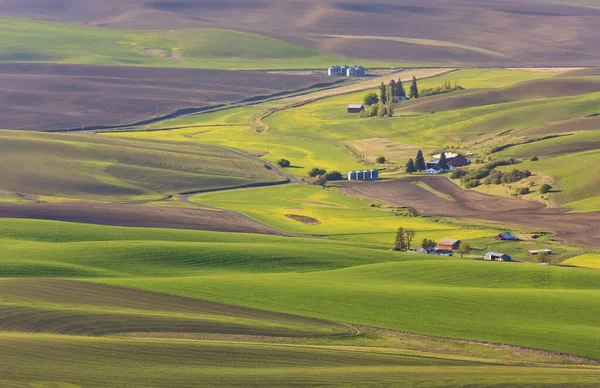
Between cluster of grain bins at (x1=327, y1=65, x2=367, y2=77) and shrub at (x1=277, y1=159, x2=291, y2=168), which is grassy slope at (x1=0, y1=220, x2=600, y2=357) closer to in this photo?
shrub at (x1=277, y1=159, x2=291, y2=168)

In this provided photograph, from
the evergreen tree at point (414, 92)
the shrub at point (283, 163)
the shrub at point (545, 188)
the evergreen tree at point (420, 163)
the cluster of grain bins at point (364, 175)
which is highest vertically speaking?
the evergreen tree at point (414, 92)

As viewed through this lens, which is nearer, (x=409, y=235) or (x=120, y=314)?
(x=120, y=314)

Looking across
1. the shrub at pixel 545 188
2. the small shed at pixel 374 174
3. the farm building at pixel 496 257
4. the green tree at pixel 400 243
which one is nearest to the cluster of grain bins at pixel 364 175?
the small shed at pixel 374 174

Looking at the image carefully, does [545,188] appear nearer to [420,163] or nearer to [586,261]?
[420,163]

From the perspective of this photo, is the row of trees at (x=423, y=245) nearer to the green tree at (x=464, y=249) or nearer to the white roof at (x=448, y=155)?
the green tree at (x=464, y=249)

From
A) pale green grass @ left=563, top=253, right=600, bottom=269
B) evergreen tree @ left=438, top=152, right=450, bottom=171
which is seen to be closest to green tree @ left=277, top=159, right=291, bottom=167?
evergreen tree @ left=438, top=152, right=450, bottom=171

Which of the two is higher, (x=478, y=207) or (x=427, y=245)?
(x=478, y=207)

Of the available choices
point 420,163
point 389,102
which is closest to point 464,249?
point 420,163
